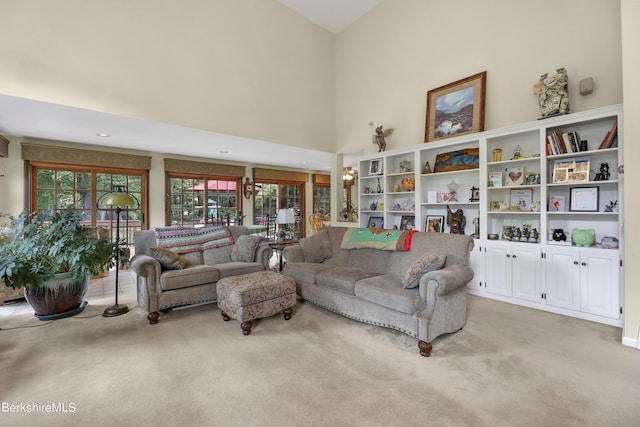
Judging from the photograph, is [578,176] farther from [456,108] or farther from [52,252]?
[52,252]

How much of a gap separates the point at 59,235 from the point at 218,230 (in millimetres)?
1603

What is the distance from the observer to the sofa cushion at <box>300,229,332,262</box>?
373cm

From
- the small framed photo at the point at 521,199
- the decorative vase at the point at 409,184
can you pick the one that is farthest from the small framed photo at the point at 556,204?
the decorative vase at the point at 409,184

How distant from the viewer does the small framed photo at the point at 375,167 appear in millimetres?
4883

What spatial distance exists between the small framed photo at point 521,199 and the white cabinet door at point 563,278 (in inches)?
22.3

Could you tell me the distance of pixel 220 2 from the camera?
13.7 ft

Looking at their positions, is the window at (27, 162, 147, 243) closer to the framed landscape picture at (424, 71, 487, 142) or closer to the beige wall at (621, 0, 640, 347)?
the framed landscape picture at (424, 71, 487, 142)

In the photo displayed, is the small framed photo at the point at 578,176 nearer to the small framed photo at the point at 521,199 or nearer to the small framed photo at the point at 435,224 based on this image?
the small framed photo at the point at 521,199

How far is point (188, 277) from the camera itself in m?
3.08

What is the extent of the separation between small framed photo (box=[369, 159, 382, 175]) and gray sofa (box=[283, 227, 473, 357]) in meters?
1.58
